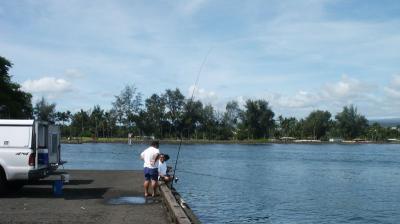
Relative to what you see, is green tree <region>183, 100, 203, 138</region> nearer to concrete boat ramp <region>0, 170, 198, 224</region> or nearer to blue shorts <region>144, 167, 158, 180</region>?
concrete boat ramp <region>0, 170, 198, 224</region>

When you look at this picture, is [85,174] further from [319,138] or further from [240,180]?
[319,138]

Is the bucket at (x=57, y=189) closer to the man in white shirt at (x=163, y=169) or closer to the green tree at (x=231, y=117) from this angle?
the man in white shirt at (x=163, y=169)

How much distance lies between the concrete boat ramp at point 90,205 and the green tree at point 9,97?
46.6 metres

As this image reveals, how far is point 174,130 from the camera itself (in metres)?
171

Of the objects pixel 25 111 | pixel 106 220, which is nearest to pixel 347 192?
pixel 106 220

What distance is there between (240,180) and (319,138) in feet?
542

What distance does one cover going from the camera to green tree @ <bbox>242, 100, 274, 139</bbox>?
576 feet

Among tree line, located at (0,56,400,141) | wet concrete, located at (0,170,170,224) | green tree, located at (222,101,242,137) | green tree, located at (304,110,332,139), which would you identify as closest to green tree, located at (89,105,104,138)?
tree line, located at (0,56,400,141)

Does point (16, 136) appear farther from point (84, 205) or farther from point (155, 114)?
point (155, 114)

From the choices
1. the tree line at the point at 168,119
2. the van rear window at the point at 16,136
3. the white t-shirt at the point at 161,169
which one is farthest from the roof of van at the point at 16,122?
the tree line at the point at 168,119

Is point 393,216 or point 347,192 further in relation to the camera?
point 347,192

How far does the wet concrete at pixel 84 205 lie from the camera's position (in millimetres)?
12922

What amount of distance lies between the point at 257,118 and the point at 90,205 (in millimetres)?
165196

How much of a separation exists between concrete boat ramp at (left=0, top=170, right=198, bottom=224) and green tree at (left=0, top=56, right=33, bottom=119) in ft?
153
